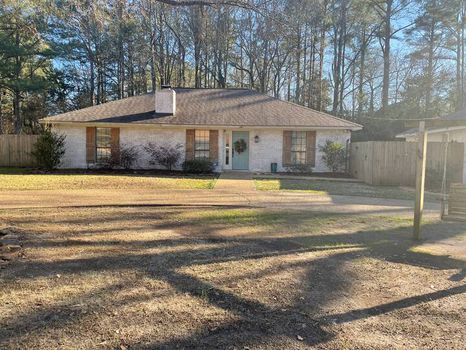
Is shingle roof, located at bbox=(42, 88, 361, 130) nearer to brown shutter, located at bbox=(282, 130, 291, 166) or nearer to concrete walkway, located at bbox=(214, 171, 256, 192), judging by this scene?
brown shutter, located at bbox=(282, 130, 291, 166)

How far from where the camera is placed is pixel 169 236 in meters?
6.57

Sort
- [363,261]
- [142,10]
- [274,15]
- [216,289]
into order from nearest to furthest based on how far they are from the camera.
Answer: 1. [216,289]
2. [363,261]
3. [274,15]
4. [142,10]

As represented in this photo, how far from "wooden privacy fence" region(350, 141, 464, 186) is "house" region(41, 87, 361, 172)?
3.82m

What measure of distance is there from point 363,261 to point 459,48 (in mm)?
32256

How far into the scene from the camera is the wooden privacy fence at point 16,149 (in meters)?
23.2

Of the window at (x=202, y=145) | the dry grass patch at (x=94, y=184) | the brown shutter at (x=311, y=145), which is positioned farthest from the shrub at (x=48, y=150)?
the brown shutter at (x=311, y=145)

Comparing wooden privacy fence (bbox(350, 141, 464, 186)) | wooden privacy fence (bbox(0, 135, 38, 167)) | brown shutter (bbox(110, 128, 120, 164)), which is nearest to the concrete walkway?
wooden privacy fence (bbox(350, 141, 464, 186))

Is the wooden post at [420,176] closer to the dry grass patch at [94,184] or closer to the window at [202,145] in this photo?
the dry grass patch at [94,184]

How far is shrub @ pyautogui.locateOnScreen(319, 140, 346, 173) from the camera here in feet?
64.3

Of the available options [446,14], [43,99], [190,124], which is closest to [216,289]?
[190,124]

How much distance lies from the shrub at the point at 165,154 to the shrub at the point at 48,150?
4.24 metres

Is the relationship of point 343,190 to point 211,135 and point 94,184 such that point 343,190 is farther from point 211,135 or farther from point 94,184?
point 94,184

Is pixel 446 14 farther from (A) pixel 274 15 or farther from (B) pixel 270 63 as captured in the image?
(A) pixel 274 15

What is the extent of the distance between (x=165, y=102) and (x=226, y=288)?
17557 millimetres
